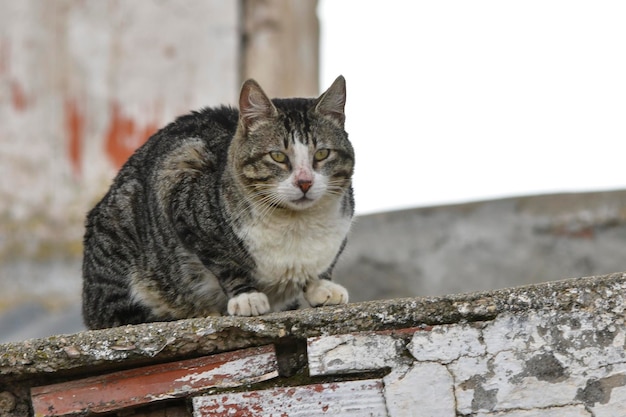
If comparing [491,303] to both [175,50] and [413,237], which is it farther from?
[175,50]

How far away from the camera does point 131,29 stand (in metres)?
8.23

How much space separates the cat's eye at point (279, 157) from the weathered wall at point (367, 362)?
934 mm

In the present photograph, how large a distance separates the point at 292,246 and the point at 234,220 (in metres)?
0.23

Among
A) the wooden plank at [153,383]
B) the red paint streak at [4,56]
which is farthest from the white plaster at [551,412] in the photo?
the red paint streak at [4,56]

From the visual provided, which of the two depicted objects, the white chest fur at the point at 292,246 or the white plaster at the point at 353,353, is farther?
the white chest fur at the point at 292,246

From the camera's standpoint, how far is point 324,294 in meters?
3.73

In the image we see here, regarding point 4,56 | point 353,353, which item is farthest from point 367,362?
point 4,56

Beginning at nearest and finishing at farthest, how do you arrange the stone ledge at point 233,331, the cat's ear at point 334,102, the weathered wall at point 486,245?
1. the stone ledge at point 233,331
2. the cat's ear at point 334,102
3. the weathered wall at point 486,245

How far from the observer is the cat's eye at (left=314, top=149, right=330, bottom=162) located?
3775 millimetres

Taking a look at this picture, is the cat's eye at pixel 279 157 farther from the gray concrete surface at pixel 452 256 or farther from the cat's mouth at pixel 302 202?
the gray concrete surface at pixel 452 256

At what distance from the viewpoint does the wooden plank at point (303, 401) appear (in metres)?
2.80

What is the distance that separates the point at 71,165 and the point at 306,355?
5.63m

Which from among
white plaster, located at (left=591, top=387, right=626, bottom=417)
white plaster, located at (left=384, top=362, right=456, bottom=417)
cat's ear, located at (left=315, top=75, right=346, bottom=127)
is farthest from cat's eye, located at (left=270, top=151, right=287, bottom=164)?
white plaster, located at (left=591, top=387, right=626, bottom=417)

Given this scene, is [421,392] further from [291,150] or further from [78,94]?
[78,94]
